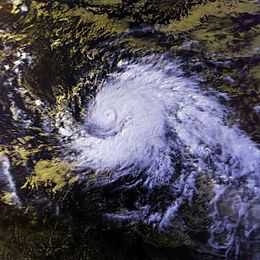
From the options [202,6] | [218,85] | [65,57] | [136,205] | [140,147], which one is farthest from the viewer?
[202,6]

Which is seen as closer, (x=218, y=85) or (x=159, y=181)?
(x=159, y=181)

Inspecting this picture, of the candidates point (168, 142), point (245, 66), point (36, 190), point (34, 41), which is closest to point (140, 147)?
point (168, 142)

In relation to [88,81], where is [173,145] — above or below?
below

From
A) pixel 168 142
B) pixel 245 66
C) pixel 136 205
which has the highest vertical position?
pixel 245 66

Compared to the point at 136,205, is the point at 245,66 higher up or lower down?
higher up

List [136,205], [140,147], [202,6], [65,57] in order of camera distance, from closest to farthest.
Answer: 1. [136,205]
2. [140,147]
3. [65,57]
4. [202,6]

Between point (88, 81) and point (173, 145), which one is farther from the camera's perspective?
point (88, 81)

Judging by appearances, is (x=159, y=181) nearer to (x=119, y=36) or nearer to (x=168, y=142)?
(x=168, y=142)

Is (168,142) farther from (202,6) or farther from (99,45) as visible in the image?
(202,6)

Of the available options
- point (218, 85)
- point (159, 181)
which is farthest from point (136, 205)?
point (218, 85)
